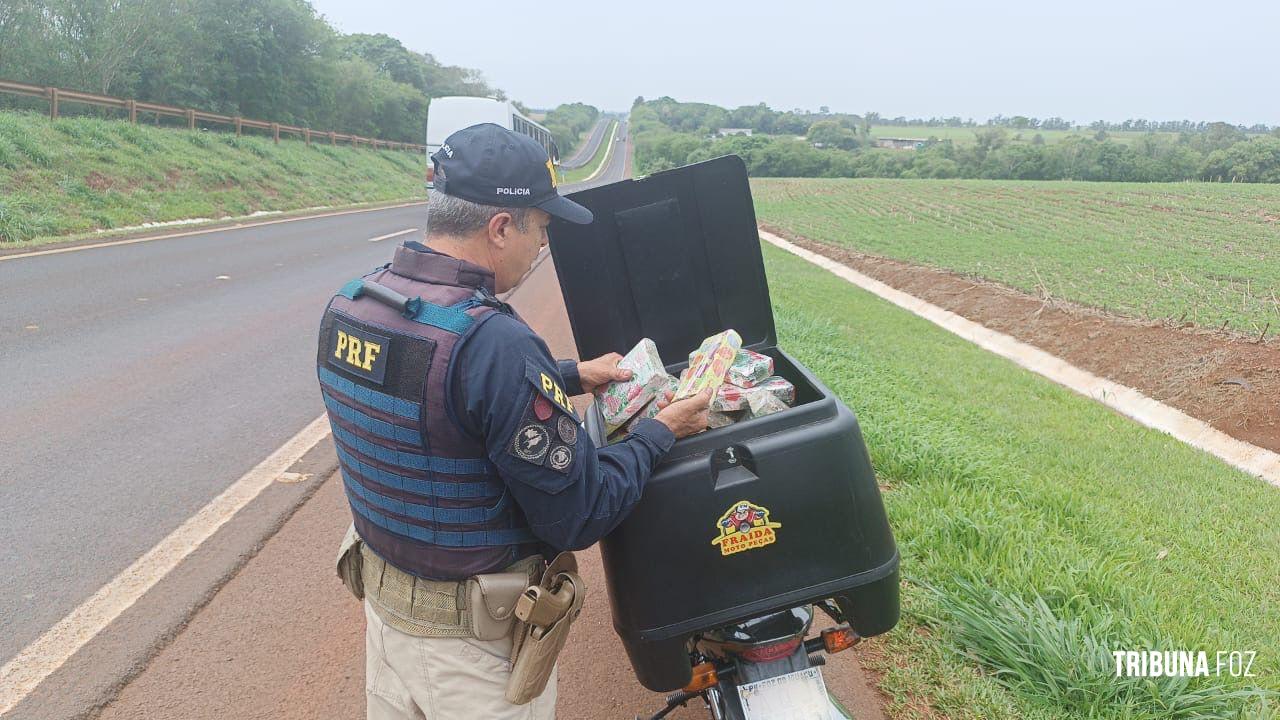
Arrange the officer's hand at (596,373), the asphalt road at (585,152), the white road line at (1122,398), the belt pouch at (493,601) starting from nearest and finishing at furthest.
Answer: the belt pouch at (493,601) → the officer's hand at (596,373) → the white road line at (1122,398) → the asphalt road at (585,152)

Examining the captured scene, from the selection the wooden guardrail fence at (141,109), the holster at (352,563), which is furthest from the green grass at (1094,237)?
the wooden guardrail fence at (141,109)

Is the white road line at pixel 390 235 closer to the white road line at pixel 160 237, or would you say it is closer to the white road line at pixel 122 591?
the white road line at pixel 160 237

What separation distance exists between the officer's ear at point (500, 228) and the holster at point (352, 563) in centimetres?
77

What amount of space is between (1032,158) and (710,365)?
262 ft

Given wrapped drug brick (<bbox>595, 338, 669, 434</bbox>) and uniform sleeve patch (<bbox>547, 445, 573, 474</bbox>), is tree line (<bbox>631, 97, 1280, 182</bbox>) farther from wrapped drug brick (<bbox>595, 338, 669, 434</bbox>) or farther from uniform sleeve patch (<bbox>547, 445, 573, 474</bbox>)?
uniform sleeve patch (<bbox>547, 445, 573, 474</bbox>)

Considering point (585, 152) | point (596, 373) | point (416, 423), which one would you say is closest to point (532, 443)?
point (416, 423)

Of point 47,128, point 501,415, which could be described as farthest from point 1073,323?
point 47,128

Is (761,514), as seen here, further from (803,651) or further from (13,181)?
(13,181)

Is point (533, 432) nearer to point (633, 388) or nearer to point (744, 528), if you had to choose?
point (744, 528)

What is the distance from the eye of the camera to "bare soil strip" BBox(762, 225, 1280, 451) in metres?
10.5

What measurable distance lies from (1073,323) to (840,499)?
15.1m

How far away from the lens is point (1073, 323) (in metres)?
15.0

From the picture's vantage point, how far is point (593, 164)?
92.6m

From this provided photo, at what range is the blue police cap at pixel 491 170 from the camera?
1.72 metres
